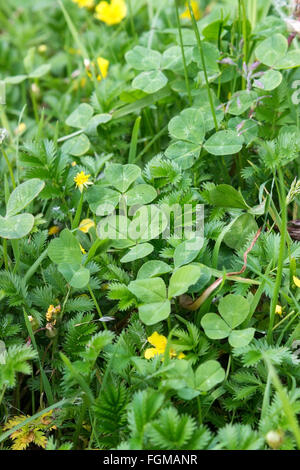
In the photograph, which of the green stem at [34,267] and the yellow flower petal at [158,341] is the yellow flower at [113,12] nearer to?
the green stem at [34,267]

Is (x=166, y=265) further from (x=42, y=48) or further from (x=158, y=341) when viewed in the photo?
(x=42, y=48)

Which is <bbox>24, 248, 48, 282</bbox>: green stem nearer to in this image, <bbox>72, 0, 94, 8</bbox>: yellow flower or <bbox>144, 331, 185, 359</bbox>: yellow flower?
<bbox>144, 331, 185, 359</bbox>: yellow flower

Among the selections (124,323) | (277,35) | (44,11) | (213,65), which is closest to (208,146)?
(213,65)

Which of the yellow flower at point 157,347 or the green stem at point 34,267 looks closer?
the yellow flower at point 157,347

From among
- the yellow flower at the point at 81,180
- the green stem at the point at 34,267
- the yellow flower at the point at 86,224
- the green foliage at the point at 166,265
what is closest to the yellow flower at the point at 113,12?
the green foliage at the point at 166,265

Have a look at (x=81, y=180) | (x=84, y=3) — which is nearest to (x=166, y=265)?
(x=81, y=180)

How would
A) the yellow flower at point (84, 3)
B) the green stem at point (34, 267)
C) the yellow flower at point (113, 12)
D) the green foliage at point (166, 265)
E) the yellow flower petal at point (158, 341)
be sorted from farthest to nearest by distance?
1. the yellow flower at point (84, 3)
2. the yellow flower at point (113, 12)
3. the green stem at point (34, 267)
4. the yellow flower petal at point (158, 341)
5. the green foliage at point (166, 265)
